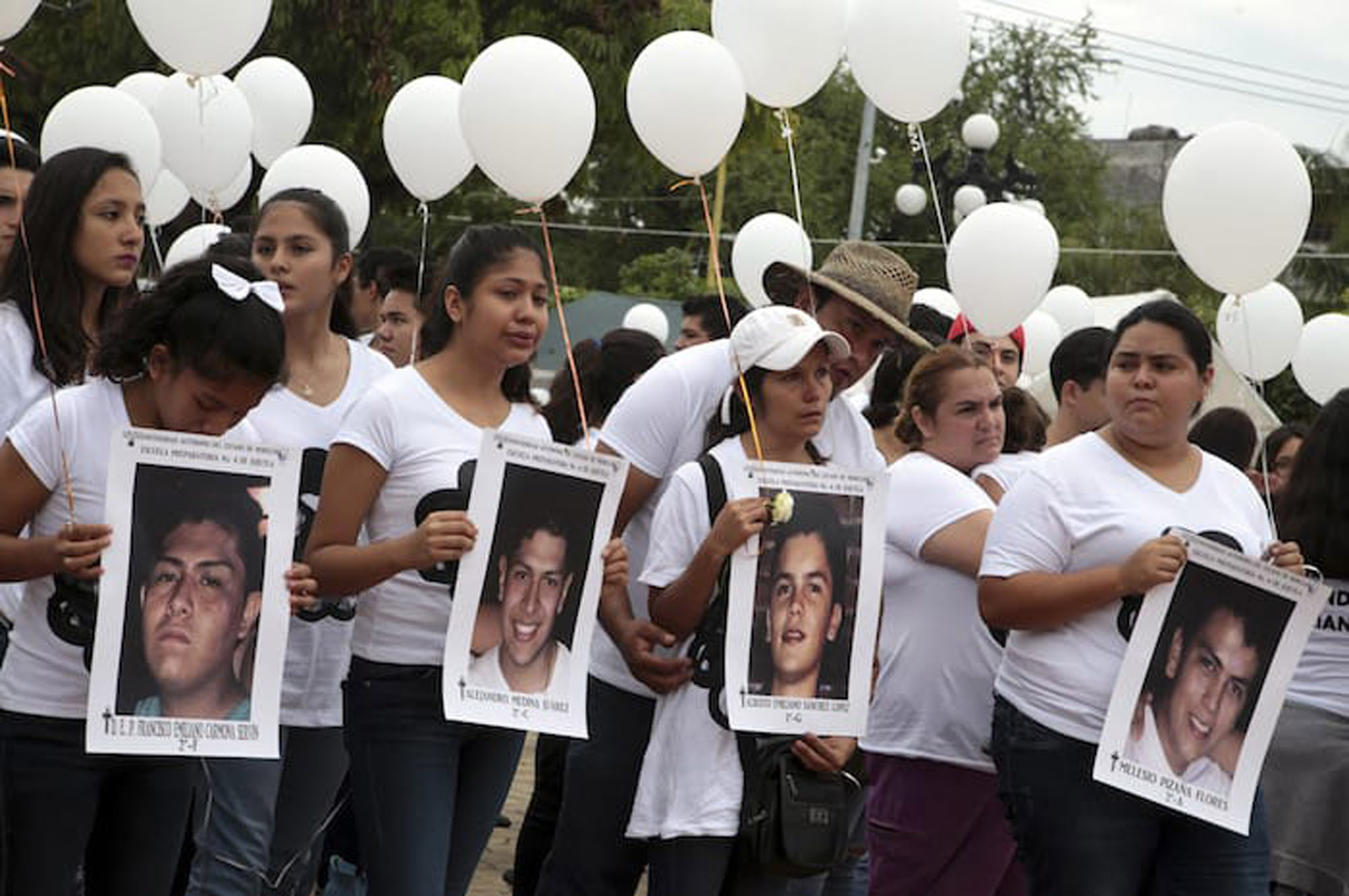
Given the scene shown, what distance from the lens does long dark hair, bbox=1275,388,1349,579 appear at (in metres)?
5.70

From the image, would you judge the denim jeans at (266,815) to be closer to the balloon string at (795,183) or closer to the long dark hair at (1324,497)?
the balloon string at (795,183)

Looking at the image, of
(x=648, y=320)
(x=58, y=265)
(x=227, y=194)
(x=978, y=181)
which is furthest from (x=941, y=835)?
(x=978, y=181)

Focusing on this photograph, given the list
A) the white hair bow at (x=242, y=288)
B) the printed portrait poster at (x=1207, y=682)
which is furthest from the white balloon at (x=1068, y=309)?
the white hair bow at (x=242, y=288)

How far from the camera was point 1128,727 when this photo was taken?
4809mm

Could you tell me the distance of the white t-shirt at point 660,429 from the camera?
5.02 meters

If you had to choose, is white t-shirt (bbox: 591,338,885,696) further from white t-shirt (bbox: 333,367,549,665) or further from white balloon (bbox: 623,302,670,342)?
white balloon (bbox: 623,302,670,342)

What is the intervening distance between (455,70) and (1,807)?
44.2ft

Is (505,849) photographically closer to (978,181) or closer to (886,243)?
(978,181)

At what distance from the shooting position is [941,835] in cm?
581

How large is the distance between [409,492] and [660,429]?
69 centimetres

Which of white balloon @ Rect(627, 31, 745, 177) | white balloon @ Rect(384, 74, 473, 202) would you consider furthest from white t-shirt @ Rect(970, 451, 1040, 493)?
white balloon @ Rect(384, 74, 473, 202)

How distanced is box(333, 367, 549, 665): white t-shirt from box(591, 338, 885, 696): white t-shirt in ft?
1.14

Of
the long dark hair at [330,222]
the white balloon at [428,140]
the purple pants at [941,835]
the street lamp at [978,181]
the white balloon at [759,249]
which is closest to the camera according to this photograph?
the long dark hair at [330,222]

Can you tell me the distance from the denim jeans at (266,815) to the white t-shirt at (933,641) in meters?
1.57
